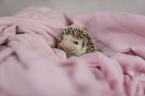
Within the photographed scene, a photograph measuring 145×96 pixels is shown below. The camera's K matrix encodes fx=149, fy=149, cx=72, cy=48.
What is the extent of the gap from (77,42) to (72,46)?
1.8 inches

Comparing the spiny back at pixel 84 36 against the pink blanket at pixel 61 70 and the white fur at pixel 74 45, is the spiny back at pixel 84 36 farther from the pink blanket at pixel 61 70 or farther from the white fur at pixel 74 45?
the pink blanket at pixel 61 70

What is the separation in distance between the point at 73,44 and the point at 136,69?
0.41 meters

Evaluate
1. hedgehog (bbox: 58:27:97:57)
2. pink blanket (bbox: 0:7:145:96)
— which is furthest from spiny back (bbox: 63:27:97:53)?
pink blanket (bbox: 0:7:145:96)

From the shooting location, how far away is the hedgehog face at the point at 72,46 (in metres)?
0.91

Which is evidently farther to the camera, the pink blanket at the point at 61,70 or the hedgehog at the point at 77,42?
the hedgehog at the point at 77,42

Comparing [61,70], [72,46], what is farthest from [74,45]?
[61,70]

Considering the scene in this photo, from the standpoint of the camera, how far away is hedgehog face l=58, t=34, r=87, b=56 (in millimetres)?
906

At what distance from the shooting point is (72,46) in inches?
35.9

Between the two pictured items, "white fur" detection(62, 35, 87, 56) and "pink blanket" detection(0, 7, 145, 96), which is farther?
"white fur" detection(62, 35, 87, 56)

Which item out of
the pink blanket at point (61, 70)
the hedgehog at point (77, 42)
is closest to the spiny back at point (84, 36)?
the hedgehog at point (77, 42)

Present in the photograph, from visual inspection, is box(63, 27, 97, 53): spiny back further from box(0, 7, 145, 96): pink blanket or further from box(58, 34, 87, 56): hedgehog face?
box(0, 7, 145, 96): pink blanket

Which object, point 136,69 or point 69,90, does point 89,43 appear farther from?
point 69,90

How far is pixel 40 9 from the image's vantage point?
1259 millimetres

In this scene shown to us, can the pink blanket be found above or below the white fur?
above
